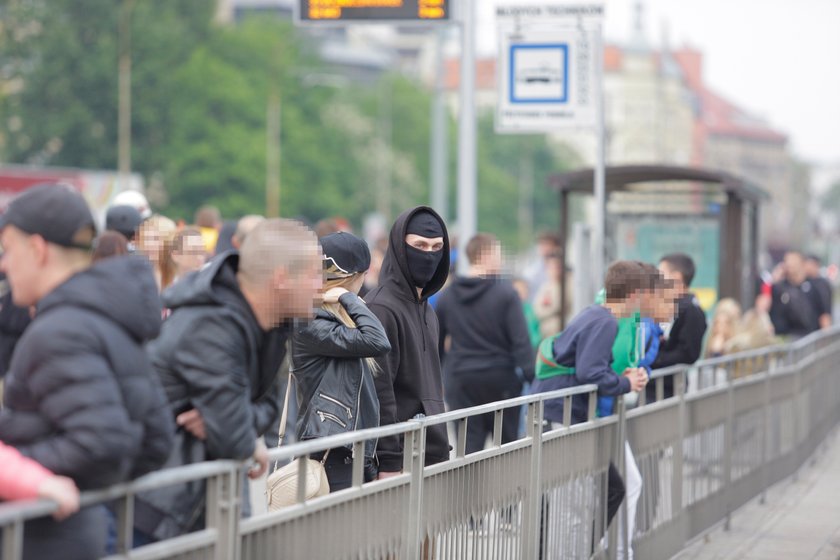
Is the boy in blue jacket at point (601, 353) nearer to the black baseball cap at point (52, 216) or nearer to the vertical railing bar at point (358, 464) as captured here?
the vertical railing bar at point (358, 464)

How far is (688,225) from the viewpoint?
53.6 ft

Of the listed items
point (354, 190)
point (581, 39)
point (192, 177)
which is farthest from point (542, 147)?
point (581, 39)

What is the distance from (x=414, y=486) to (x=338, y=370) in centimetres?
81

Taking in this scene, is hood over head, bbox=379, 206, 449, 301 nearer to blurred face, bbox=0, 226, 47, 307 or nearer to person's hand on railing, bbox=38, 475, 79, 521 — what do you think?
blurred face, bbox=0, 226, 47, 307

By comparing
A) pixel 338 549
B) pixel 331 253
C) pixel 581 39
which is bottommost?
pixel 338 549

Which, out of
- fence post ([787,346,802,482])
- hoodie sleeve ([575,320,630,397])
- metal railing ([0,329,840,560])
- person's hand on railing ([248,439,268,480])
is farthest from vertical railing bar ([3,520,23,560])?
fence post ([787,346,802,482])

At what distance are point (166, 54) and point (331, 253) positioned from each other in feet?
177

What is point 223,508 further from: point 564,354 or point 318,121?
point 318,121

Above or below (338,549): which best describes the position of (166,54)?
above

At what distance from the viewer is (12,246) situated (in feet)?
12.0

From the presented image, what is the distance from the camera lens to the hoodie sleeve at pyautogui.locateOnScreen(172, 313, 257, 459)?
4.06m

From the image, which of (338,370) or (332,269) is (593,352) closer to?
(332,269)

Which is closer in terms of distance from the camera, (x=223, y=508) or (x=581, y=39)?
(x=223, y=508)

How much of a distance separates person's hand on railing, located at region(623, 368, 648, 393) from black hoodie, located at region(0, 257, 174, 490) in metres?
4.22
